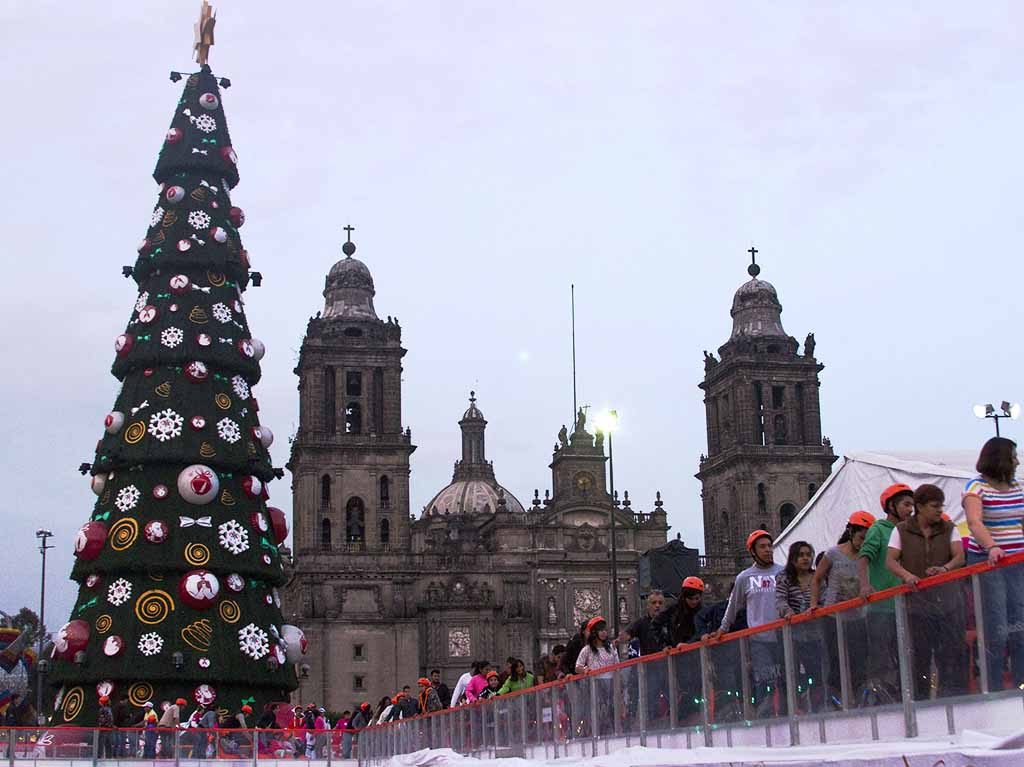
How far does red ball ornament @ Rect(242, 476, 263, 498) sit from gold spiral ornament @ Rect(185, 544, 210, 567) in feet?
6.09

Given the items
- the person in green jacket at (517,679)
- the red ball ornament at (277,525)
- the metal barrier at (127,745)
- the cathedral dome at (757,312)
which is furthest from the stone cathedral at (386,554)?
the person in green jacket at (517,679)

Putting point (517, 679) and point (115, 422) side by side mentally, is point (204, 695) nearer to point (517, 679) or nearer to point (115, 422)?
point (115, 422)

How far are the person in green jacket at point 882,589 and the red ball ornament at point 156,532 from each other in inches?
827

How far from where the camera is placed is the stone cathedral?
77938 mm

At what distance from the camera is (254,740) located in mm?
24750

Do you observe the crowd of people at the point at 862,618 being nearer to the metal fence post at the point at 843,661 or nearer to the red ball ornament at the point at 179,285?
the metal fence post at the point at 843,661

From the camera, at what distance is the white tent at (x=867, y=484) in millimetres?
19531

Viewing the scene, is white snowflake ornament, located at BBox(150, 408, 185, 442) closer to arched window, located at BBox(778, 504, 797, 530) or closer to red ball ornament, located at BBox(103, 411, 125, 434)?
red ball ornament, located at BBox(103, 411, 125, 434)

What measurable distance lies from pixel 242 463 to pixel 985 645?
2365cm

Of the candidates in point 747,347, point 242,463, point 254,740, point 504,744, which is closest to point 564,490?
point 747,347

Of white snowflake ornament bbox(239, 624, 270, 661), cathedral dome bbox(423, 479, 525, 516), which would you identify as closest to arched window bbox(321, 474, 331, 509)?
cathedral dome bbox(423, 479, 525, 516)

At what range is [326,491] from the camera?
79.0 metres

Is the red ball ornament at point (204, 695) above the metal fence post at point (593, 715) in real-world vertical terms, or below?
above

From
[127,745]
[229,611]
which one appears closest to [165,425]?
[229,611]
